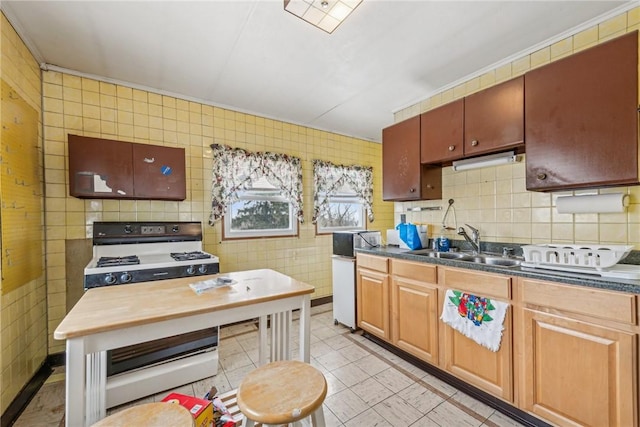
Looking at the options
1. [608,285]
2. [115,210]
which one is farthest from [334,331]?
[115,210]

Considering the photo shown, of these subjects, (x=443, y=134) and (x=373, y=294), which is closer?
(x=443, y=134)

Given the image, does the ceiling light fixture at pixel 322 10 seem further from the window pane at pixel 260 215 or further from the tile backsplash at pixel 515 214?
the window pane at pixel 260 215

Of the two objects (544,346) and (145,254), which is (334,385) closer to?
(544,346)

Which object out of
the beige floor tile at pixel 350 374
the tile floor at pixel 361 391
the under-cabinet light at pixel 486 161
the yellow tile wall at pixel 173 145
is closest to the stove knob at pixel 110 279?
the yellow tile wall at pixel 173 145

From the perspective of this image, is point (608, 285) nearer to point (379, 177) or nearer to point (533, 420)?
point (533, 420)

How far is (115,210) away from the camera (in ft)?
8.27

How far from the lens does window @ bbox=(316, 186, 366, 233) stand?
397 centimetres

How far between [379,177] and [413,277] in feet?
8.42

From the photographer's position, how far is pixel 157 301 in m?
1.31

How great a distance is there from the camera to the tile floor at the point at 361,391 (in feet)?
5.62

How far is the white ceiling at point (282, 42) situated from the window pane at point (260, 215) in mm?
1257

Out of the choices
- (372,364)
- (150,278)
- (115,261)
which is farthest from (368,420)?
(115,261)

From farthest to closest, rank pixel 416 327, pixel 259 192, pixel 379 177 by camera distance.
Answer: pixel 379 177 < pixel 259 192 < pixel 416 327

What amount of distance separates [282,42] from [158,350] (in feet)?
7.90
